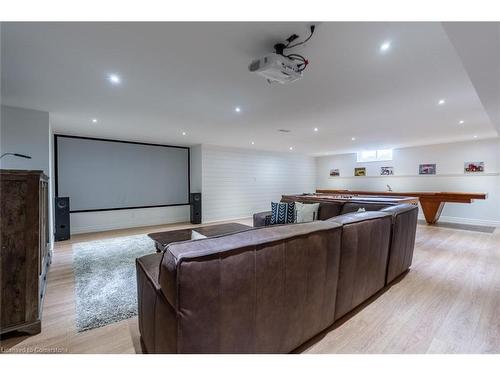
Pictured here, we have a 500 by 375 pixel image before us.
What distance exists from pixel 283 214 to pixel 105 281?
282 cm

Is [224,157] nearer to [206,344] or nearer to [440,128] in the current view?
[440,128]

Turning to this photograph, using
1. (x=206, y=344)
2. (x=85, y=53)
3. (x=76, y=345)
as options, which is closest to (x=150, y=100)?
(x=85, y=53)

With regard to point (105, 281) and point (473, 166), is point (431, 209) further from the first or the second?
point (105, 281)

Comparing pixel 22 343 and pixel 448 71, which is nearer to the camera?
pixel 22 343

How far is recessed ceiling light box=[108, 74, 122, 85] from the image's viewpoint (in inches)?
97.6

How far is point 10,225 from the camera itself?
5.84ft

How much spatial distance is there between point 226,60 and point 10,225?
220cm

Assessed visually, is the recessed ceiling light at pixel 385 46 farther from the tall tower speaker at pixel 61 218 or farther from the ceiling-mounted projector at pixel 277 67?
the tall tower speaker at pixel 61 218

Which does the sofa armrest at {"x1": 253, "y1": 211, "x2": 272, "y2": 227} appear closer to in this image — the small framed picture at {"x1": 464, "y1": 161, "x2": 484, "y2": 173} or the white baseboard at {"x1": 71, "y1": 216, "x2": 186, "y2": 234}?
the white baseboard at {"x1": 71, "y1": 216, "x2": 186, "y2": 234}

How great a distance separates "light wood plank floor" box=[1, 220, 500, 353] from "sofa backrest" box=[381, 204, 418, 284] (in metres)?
0.17

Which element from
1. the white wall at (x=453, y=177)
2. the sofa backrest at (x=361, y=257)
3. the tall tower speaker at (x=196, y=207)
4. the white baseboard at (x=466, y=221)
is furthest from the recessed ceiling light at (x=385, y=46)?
the white baseboard at (x=466, y=221)

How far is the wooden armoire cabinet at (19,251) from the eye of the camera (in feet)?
5.75

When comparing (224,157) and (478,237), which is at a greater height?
(224,157)

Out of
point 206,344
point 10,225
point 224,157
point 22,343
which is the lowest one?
point 22,343
